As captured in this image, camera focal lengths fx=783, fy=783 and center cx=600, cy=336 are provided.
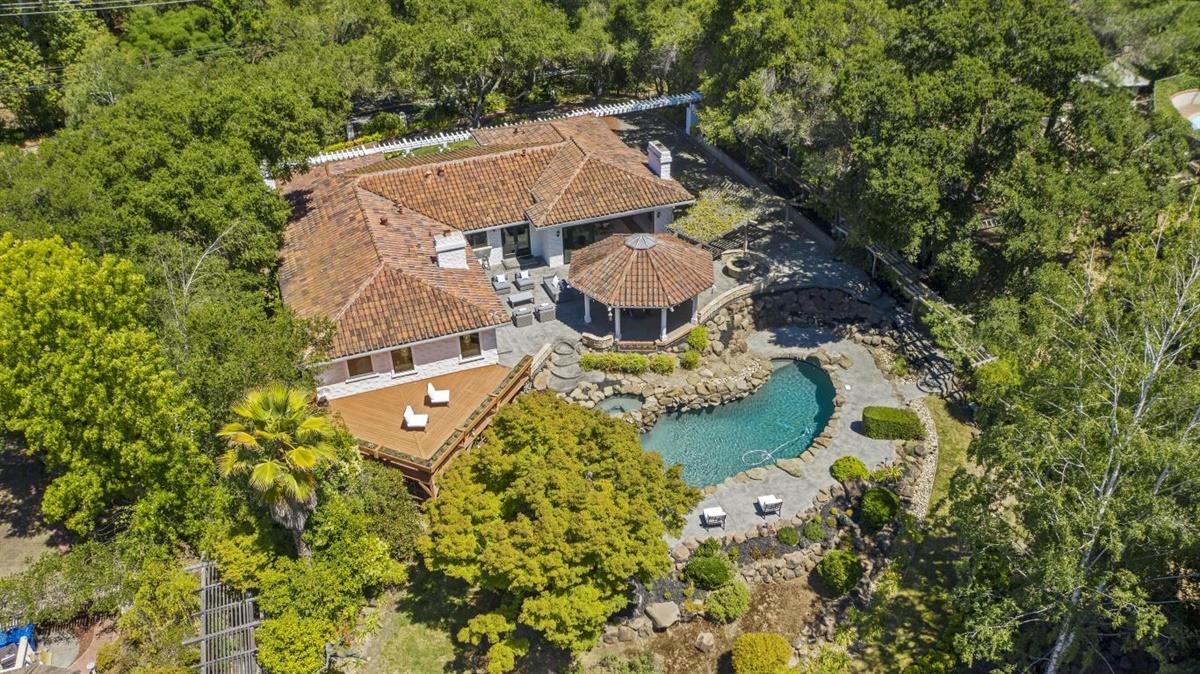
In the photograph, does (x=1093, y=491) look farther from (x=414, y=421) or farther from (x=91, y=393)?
(x=91, y=393)

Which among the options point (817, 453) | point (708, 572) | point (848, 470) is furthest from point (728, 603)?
point (817, 453)

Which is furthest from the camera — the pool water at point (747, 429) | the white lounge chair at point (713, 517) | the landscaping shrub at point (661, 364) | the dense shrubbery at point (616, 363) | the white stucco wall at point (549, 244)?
the white stucco wall at point (549, 244)

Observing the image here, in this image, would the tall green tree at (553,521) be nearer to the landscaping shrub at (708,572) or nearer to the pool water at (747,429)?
the landscaping shrub at (708,572)

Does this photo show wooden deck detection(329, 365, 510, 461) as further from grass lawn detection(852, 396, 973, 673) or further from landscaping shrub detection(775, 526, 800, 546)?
grass lawn detection(852, 396, 973, 673)

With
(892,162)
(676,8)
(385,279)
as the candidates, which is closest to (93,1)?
(676,8)

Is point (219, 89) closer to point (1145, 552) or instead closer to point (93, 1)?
point (1145, 552)

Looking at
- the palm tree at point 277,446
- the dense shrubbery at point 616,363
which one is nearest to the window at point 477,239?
the dense shrubbery at point 616,363

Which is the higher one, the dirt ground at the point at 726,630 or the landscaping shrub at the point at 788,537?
the landscaping shrub at the point at 788,537
